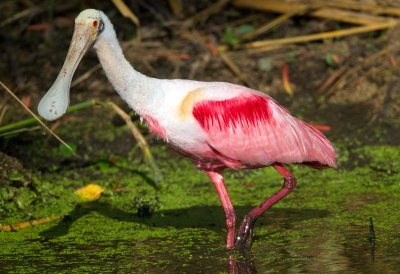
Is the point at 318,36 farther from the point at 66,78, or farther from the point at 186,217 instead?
the point at 66,78

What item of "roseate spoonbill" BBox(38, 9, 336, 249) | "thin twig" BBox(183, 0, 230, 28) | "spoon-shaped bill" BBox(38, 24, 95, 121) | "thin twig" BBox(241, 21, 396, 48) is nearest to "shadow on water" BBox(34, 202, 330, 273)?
"roseate spoonbill" BBox(38, 9, 336, 249)

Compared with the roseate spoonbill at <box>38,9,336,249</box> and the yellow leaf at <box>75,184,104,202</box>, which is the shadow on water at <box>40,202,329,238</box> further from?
the roseate spoonbill at <box>38,9,336,249</box>

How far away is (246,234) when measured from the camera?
634cm

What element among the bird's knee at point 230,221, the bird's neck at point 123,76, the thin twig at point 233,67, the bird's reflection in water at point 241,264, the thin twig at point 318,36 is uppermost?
the thin twig at point 318,36

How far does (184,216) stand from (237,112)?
113 cm

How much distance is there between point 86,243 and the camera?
6547mm

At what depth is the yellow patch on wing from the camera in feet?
19.9

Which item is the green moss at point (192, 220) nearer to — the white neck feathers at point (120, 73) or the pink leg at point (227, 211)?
the pink leg at point (227, 211)

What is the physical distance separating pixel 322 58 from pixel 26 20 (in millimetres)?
3043

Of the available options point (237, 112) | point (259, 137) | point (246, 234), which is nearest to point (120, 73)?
point (237, 112)

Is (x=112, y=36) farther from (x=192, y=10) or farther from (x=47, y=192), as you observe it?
(x=192, y=10)

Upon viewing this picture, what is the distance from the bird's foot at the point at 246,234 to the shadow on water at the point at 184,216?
53 cm

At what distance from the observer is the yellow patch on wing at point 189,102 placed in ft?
19.9

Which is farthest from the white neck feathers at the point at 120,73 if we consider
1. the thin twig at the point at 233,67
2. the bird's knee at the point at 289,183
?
the thin twig at the point at 233,67
